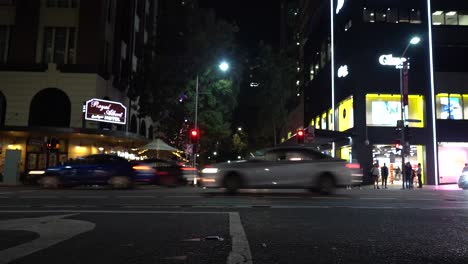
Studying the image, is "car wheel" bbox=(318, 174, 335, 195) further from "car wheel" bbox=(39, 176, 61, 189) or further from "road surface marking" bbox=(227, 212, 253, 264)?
"car wheel" bbox=(39, 176, 61, 189)

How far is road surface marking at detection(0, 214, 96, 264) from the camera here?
5.25 metres

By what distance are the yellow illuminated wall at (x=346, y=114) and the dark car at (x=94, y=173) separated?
19530 millimetres

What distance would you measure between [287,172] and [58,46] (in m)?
24.3

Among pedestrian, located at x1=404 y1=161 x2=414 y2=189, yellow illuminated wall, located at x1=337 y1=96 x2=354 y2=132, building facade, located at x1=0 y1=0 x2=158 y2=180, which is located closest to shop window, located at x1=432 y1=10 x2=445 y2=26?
yellow illuminated wall, located at x1=337 y1=96 x2=354 y2=132

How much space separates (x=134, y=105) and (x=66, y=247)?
3610 centimetres

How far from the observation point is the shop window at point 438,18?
33500mm

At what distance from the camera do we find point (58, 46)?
32656mm

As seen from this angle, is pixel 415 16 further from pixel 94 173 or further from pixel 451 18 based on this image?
pixel 94 173

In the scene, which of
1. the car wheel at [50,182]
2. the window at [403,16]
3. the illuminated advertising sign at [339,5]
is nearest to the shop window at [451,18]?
the window at [403,16]

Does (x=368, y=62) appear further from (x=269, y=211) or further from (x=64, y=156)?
(x=269, y=211)

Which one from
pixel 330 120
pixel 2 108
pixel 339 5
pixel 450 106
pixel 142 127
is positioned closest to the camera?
pixel 2 108

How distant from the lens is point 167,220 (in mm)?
8055

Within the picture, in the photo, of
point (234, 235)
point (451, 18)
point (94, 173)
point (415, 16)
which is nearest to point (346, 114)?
point (415, 16)

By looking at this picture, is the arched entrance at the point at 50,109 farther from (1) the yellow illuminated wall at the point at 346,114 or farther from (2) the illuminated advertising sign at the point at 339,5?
(2) the illuminated advertising sign at the point at 339,5
